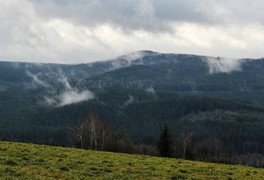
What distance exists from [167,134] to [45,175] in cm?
7005

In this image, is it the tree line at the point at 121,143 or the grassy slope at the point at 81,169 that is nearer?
the grassy slope at the point at 81,169

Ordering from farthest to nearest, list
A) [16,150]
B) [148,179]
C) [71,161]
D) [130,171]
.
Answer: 1. [16,150]
2. [71,161]
3. [130,171]
4. [148,179]

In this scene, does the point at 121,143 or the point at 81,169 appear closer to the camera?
the point at 81,169

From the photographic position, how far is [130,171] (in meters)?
35.9

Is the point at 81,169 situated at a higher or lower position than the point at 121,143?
higher

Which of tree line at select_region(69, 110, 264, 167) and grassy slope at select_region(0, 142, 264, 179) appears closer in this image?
grassy slope at select_region(0, 142, 264, 179)

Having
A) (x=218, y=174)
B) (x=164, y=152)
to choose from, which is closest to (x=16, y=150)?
(x=218, y=174)

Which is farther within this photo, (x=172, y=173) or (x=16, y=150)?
(x=16, y=150)

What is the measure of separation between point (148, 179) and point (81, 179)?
5274mm

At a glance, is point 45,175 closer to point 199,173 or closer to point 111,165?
point 111,165

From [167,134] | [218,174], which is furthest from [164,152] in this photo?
[218,174]

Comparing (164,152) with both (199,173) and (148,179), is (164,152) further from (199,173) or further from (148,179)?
(148,179)

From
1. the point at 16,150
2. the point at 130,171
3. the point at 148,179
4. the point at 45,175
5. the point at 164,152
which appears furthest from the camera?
the point at 164,152

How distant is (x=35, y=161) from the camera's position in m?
36.7
